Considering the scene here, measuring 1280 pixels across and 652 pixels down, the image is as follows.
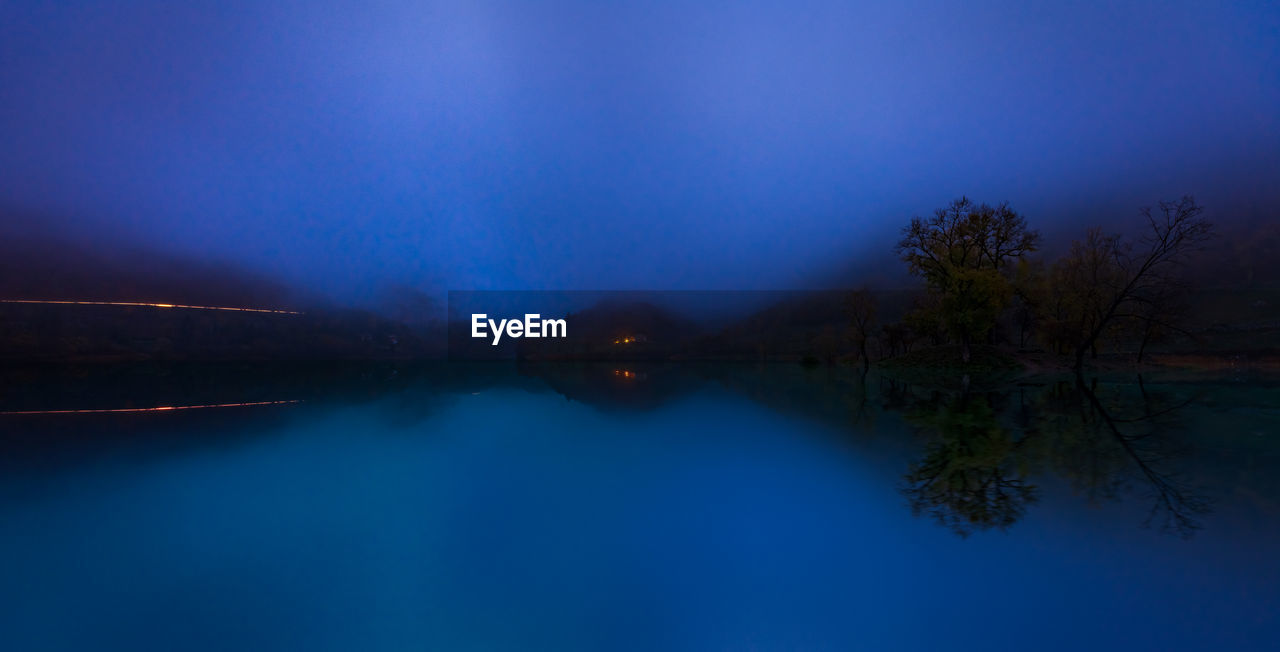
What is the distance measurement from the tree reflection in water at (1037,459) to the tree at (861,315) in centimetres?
3634

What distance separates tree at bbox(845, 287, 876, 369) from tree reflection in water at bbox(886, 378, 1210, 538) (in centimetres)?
3634

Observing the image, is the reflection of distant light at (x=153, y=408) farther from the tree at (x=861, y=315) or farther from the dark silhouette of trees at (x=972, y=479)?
the tree at (x=861, y=315)

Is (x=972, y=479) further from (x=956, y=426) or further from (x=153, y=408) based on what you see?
(x=153, y=408)

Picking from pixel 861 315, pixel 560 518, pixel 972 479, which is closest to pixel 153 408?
pixel 560 518

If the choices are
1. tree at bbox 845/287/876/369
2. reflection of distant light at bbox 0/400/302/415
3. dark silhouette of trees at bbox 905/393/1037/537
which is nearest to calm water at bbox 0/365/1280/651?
dark silhouette of trees at bbox 905/393/1037/537

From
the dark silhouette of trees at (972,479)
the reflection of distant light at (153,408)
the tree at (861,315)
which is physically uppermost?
the tree at (861,315)

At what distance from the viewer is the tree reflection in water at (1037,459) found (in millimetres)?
10266

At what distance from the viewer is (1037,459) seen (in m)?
13.8

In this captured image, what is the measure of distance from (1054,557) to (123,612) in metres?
15.6

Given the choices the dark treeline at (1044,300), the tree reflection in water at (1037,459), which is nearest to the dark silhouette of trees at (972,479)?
the tree reflection in water at (1037,459)

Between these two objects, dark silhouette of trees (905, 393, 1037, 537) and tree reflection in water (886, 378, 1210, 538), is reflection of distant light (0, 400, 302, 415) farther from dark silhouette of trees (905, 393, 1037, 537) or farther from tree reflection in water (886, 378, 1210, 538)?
tree reflection in water (886, 378, 1210, 538)

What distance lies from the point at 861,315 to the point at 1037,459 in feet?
170

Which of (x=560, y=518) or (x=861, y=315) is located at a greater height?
(x=861, y=315)

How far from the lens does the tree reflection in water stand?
33.7ft
